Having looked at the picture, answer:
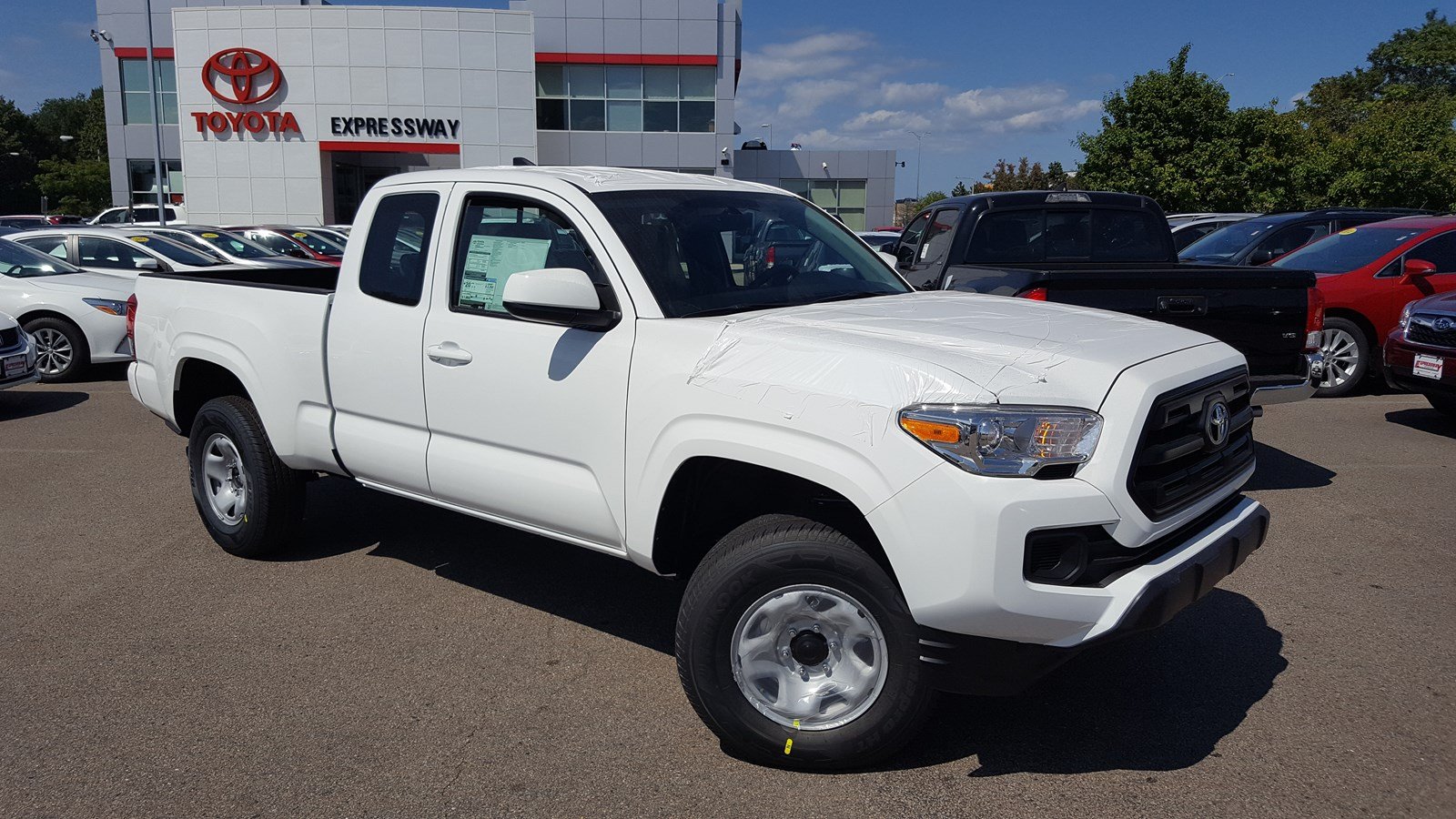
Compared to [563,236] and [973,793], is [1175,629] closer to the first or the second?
[973,793]

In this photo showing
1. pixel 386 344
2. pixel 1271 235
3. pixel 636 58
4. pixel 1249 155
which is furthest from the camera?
pixel 636 58

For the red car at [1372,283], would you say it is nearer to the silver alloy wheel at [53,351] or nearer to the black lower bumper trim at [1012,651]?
the black lower bumper trim at [1012,651]

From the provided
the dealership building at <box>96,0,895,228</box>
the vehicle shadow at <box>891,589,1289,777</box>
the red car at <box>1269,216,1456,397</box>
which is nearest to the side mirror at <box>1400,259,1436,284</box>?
the red car at <box>1269,216,1456,397</box>

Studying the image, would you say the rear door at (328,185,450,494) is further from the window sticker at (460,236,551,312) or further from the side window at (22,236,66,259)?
the side window at (22,236,66,259)

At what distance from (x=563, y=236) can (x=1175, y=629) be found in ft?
10.3

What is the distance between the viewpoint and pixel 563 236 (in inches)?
171

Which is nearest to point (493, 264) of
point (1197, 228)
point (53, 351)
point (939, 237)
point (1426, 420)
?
point (939, 237)

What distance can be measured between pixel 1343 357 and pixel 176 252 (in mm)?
14049

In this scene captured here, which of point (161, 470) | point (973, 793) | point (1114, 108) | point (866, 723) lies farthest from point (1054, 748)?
point (1114, 108)

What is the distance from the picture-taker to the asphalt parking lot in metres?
3.35

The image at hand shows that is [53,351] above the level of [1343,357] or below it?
below

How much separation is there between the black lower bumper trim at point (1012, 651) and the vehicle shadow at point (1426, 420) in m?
7.23

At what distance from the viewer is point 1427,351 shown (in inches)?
342

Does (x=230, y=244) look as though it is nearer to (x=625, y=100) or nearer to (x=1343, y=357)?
(x=1343, y=357)
